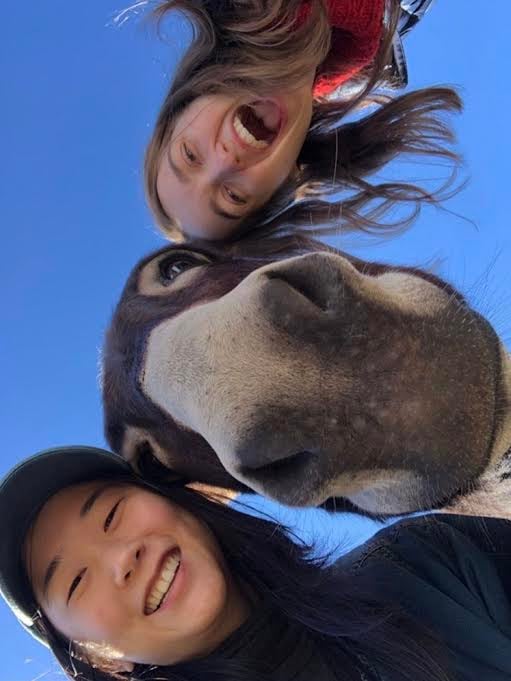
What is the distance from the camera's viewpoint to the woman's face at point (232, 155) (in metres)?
2.77

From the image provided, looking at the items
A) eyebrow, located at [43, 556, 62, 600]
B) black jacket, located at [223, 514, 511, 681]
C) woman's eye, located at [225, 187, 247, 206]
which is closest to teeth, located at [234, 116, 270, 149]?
woman's eye, located at [225, 187, 247, 206]

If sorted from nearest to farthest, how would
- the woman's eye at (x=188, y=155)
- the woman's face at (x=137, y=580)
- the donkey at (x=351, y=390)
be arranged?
the donkey at (x=351, y=390), the woman's face at (x=137, y=580), the woman's eye at (x=188, y=155)

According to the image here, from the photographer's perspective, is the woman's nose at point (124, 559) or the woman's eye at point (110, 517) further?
the woman's eye at point (110, 517)

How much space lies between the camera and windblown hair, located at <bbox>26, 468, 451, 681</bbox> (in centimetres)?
197

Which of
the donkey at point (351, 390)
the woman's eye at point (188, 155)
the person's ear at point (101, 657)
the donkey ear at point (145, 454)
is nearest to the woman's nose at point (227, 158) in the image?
the woman's eye at point (188, 155)

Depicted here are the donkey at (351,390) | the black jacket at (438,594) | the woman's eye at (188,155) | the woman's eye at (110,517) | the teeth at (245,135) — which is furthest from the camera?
the woman's eye at (188,155)

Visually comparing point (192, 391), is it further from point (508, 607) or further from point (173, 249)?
point (508, 607)

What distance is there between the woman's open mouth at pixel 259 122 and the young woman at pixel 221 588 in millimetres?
1368

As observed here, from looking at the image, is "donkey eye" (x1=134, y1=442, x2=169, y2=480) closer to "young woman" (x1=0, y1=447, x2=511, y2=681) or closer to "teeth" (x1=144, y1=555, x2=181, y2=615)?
"young woman" (x1=0, y1=447, x2=511, y2=681)

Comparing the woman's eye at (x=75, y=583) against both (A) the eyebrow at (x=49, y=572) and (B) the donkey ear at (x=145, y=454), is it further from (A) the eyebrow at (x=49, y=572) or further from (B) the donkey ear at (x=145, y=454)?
(B) the donkey ear at (x=145, y=454)

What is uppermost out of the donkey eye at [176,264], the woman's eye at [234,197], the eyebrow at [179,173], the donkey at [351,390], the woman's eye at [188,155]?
the woman's eye at [188,155]

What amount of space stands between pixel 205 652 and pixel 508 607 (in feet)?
3.04

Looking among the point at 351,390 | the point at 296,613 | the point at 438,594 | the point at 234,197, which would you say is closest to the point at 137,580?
the point at 296,613

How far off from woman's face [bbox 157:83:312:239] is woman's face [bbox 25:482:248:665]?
Answer: 1143 mm
